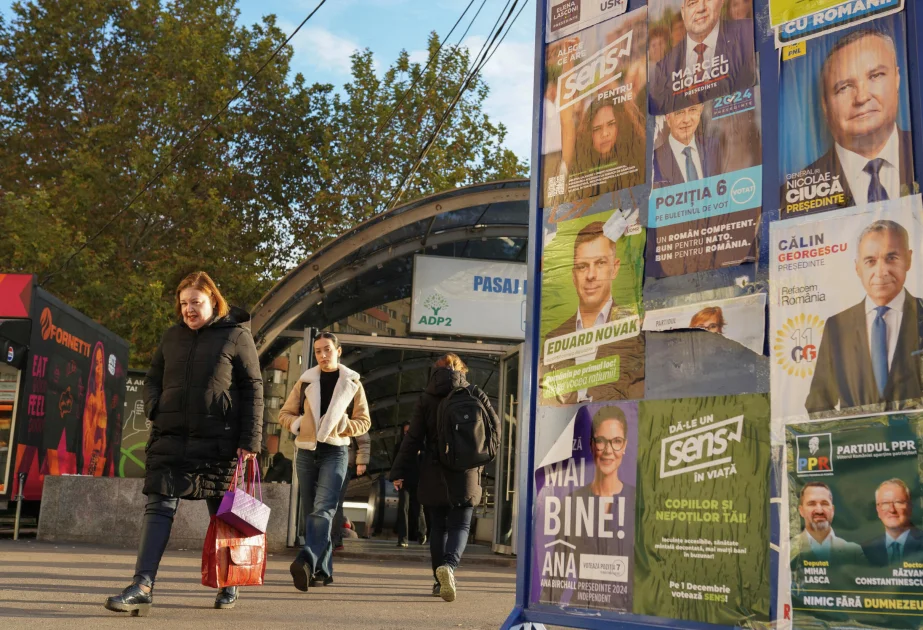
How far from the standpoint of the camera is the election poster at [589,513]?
3861mm

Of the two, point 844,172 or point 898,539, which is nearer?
point 898,539

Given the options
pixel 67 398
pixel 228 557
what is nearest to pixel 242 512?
pixel 228 557

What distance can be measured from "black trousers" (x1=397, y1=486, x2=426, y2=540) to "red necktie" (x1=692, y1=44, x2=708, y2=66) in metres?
10.6

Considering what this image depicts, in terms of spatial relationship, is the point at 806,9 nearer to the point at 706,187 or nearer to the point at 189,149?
the point at 706,187

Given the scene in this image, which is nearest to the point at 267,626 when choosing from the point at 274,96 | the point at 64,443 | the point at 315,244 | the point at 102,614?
the point at 102,614

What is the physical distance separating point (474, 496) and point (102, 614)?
277cm

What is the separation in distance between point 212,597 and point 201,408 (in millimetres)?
1528

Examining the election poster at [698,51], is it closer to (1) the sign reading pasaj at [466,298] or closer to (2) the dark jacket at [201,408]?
(2) the dark jacket at [201,408]

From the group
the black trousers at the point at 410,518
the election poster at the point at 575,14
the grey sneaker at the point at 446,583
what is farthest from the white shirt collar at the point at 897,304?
the black trousers at the point at 410,518

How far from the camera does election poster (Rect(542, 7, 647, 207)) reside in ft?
13.3

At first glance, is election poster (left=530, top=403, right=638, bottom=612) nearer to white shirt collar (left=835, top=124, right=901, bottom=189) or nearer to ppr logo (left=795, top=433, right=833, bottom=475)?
ppr logo (left=795, top=433, right=833, bottom=475)

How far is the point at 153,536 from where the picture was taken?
20.1ft

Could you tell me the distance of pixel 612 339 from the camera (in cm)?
→ 399

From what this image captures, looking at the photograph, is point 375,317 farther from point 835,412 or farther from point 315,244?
point 315,244
